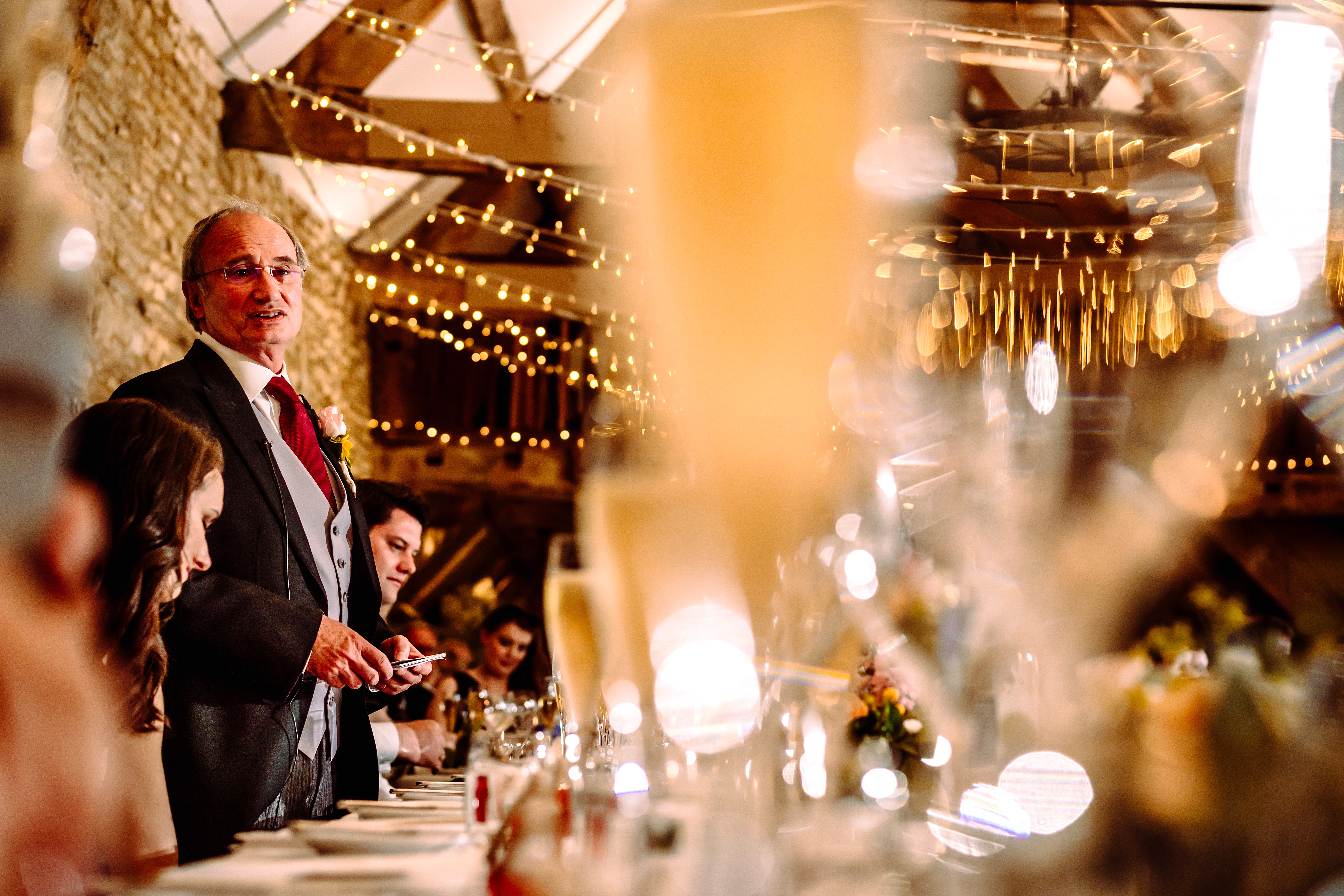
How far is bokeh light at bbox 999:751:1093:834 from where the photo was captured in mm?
447

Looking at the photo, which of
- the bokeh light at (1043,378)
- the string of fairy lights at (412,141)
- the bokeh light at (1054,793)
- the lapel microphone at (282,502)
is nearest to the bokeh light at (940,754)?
the bokeh light at (1054,793)

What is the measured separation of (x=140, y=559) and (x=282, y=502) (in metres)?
0.45

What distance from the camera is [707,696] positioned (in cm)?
107

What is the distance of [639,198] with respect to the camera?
2.59ft

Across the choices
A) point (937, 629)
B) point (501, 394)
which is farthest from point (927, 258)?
point (937, 629)

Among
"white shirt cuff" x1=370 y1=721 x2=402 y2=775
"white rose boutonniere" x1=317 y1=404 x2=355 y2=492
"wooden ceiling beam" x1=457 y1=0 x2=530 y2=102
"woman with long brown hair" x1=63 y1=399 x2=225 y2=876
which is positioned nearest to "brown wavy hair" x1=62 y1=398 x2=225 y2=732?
"woman with long brown hair" x1=63 y1=399 x2=225 y2=876

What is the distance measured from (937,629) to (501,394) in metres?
6.71

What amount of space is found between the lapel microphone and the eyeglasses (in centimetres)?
31

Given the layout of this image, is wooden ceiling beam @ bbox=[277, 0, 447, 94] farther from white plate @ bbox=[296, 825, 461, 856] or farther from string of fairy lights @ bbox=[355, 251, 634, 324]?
white plate @ bbox=[296, 825, 461, 856]

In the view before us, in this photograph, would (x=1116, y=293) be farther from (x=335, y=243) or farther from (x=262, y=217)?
(x=262, y=217)

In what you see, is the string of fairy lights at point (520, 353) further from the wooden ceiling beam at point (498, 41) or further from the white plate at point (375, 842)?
the white plate at point (375, 842)

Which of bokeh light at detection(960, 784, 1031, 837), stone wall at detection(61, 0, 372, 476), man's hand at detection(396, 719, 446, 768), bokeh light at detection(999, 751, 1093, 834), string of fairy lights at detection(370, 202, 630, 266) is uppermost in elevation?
string of fairy lights at detection(370, 202, 630, 266)

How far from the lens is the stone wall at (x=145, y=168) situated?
3699 millimetres

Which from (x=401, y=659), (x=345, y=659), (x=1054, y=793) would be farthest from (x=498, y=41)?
(x=1054, y=793)
